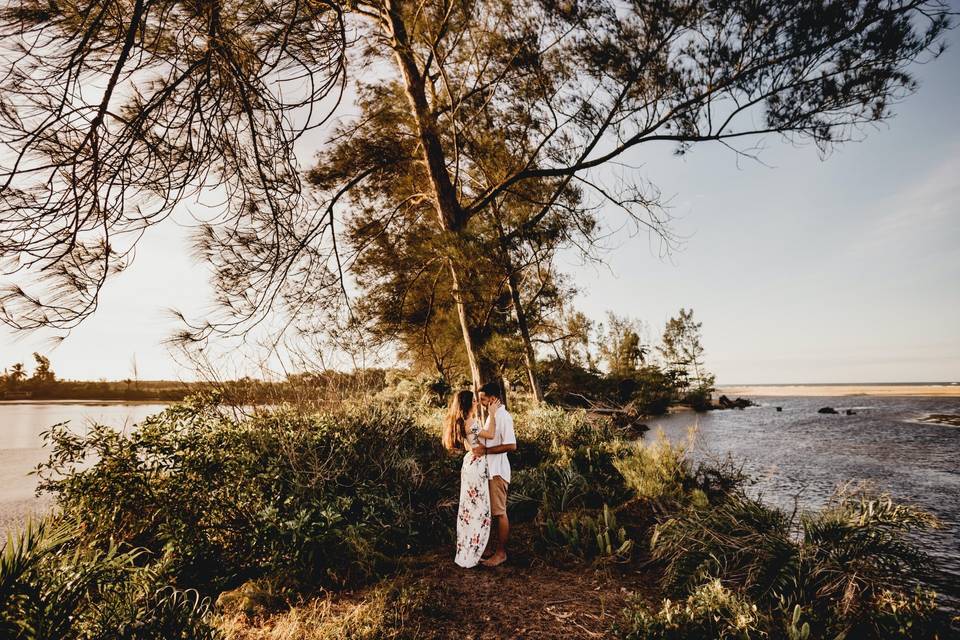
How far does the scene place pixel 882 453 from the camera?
11.6 metres

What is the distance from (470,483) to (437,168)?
5.11 metres

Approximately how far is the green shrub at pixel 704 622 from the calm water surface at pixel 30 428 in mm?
3911

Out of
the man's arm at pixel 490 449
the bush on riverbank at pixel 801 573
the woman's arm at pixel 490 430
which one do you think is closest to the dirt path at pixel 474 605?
the bush on riverbank at pixel 801 573

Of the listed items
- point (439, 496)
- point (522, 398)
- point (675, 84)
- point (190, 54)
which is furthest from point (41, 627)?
point (522, 398)

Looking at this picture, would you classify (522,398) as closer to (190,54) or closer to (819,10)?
(819,10)

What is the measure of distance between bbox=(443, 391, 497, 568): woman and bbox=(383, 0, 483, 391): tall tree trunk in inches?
89.5

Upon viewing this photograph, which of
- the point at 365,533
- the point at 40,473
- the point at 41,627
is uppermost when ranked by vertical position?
the point at 40,473

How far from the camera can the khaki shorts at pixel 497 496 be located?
4273 mm

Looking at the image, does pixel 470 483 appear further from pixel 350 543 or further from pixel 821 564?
pixel 821 564

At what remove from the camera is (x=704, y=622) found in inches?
108

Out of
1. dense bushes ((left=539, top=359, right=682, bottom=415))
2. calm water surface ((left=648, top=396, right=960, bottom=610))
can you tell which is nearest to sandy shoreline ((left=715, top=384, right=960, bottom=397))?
dense bushes ((left=539, top=359, right=682, bottom=415))

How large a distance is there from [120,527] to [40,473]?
90cm

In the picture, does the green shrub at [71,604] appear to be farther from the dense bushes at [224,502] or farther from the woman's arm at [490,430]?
the woman's arm at [490,430]

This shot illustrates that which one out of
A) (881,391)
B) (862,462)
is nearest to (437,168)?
(862,462)
